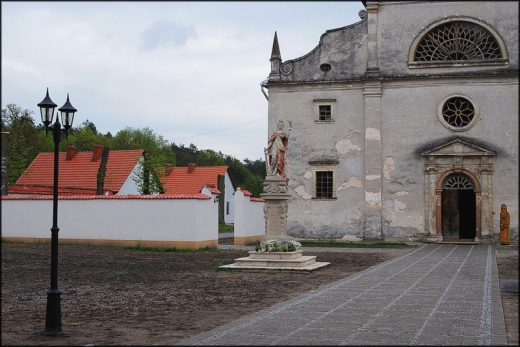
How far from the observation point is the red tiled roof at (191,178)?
54959mm

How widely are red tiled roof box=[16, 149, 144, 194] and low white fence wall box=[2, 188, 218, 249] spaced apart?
1437cm

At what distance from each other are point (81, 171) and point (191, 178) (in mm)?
14981

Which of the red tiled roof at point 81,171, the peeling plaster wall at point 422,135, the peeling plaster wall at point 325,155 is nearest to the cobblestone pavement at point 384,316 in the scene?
the peeling plaster wall at point 422,135

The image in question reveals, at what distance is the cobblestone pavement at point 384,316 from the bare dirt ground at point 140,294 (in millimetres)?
387

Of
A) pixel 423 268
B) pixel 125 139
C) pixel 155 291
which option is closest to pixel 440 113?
pixel 423 268

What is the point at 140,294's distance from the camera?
11.8 m

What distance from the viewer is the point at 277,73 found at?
31578 mm

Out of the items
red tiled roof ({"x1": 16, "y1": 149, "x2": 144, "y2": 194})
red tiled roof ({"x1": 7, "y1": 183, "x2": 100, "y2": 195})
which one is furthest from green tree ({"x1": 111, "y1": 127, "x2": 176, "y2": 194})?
red tiled roof ({"x1": 7, "y1": 183, "x2": 100, "y2": 195})

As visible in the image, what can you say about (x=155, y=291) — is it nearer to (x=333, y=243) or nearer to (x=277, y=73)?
(x=333, y=243)

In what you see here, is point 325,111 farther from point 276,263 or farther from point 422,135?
point 276,263

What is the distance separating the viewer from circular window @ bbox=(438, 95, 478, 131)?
95.5 ft

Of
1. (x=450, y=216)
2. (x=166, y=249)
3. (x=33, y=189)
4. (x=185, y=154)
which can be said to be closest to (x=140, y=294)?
(x=166, y=249)

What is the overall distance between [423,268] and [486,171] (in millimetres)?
12798

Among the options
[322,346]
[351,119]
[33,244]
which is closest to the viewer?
[322,346]
